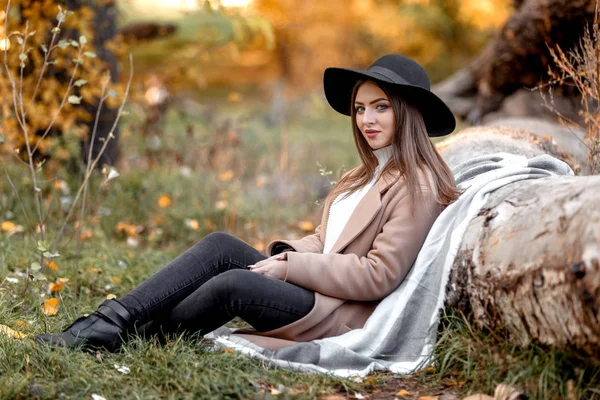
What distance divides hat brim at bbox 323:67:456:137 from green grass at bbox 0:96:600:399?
3.07 ft

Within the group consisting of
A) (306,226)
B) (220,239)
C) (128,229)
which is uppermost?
(220,239)

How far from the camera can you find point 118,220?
5375mm

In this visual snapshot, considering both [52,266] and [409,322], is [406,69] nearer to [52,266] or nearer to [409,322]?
[409,322]

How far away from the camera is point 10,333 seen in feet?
9.51

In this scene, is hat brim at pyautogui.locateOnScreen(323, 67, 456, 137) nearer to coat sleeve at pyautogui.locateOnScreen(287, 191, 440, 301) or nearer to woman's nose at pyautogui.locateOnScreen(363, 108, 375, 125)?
woman's nose at pyautogui.locateOnScreen(363, 108, 375, 125)

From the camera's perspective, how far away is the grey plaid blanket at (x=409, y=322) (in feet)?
8.94

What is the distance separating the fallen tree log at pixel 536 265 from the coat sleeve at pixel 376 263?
0.67 ft

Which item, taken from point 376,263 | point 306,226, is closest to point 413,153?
point 376,263

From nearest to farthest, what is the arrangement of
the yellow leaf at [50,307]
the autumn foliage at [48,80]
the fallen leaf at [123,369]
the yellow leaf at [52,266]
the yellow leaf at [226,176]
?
1. the fallen leaf at [123,369]
2. the yellow leaf at [50,307]
3. the yellow leaf at [52,266]
4. the autumn foliage at [48,80]
5. the yellow leaf at [226,176]

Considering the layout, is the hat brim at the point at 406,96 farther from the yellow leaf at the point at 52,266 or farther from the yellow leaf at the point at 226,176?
the yellow leaf at the point at 226,176

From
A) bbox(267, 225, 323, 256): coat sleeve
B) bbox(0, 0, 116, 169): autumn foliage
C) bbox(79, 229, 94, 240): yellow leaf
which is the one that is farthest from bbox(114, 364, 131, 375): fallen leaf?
bbox(0, 0, 116, 169): autumn foliage

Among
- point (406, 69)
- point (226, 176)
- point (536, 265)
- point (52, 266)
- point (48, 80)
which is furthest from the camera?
point (226, 176)

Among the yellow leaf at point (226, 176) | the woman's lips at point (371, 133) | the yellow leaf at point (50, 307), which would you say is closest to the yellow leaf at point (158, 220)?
the yellow leaf at point (226, 176)

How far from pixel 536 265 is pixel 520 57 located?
4219mm
